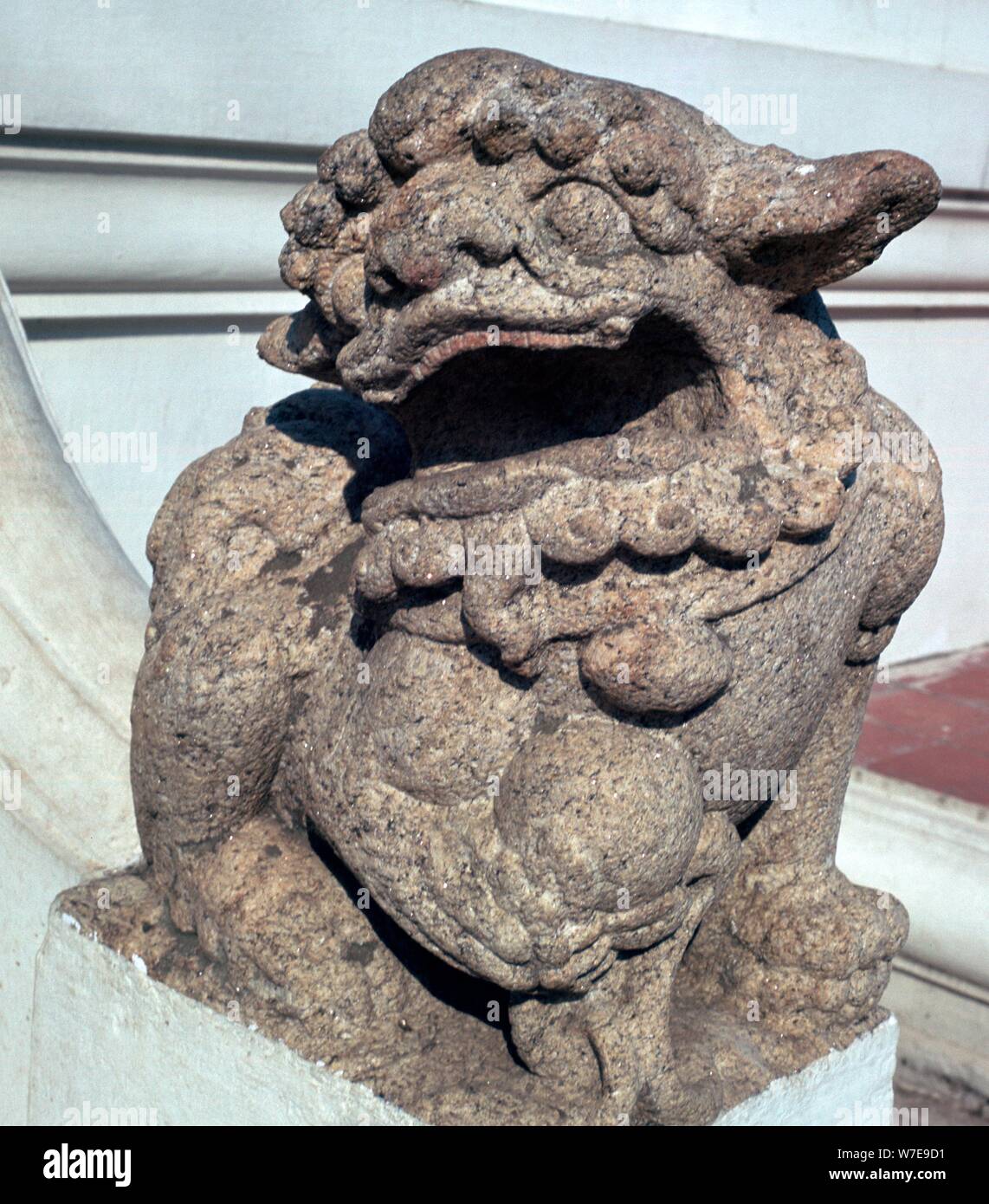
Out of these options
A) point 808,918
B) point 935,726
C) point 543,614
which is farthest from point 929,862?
point 543,614

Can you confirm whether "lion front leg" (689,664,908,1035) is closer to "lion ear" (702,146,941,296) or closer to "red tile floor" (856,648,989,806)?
"lion ear" (702,146,941,296)

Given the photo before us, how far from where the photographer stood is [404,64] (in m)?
2.62

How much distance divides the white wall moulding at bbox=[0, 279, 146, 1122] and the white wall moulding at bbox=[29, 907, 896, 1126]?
0.24ft

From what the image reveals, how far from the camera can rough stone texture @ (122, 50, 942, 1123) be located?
4.11 ft

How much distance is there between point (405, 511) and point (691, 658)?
0.29m

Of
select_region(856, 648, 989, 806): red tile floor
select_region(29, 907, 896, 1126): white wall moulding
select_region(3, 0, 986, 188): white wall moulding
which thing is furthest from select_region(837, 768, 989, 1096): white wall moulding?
select_region(3, 0, 986, 188): white wall moulding

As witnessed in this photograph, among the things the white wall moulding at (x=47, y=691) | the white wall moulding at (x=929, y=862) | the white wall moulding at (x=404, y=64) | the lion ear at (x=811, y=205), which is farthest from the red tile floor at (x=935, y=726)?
the lion ear at (x=811, y=205)

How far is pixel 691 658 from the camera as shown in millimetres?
1278

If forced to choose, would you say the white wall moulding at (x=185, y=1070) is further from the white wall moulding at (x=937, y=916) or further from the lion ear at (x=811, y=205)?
the white wall moulding at (x=937, y=916)

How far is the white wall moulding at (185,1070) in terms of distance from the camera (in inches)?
59.8

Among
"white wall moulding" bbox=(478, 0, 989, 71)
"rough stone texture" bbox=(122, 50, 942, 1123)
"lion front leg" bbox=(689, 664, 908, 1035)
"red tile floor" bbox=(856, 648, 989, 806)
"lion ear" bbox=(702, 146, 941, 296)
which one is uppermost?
"white wall moulding" bbox=(478, 0, 989, 71)

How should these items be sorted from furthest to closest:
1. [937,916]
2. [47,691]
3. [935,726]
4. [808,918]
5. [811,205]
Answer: [935,726] < [937,916] < [47,691] < [808,918] < [811,205]

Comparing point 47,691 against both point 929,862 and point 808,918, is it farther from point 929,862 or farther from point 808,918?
point 929,862

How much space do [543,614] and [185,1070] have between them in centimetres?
70
